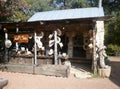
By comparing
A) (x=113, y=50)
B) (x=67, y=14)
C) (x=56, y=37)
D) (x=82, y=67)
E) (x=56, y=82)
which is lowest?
(x=56, y=82)

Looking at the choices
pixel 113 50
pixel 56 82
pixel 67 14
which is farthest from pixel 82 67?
pixel 113 50

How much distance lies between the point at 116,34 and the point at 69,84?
16041 millimetres

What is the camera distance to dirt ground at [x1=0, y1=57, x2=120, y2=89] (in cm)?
881

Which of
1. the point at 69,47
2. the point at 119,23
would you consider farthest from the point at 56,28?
the point at 119,23

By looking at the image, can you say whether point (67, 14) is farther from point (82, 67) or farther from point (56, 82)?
point (56, 82)

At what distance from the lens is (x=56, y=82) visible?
31.4 feet

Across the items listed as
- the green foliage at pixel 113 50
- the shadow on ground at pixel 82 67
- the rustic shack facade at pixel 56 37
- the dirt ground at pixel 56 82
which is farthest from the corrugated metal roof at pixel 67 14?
the green foliage at pixel 113 50

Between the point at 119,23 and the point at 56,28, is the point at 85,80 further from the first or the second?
the point at 119,23

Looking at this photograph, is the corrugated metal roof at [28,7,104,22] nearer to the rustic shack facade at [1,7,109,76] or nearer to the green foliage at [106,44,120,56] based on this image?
the rustic shack facade at [1,7,109,76]

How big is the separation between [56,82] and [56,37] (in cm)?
321

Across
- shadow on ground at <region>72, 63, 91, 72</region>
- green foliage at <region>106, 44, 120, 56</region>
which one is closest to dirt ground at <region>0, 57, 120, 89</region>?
shadow on ground at <region>72, 63, 91, 72</region>

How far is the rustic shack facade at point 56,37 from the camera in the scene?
1155 cm

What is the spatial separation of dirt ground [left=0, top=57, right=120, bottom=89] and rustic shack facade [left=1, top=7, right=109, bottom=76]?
1.38 metres

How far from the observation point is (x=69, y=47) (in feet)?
49.2
